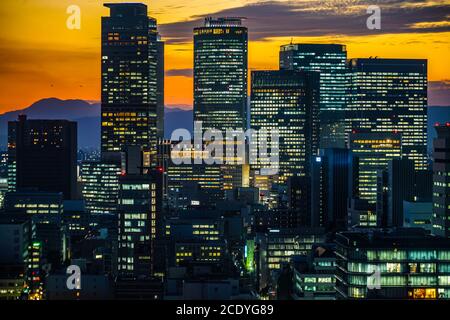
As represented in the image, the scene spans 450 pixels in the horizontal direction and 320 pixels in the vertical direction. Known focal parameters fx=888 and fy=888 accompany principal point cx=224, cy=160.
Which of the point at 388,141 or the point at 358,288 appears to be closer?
the point at 358,288

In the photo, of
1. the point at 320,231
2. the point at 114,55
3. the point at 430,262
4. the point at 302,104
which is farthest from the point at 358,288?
the point at 302,104

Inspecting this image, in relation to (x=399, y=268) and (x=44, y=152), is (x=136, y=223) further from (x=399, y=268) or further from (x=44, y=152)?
(x=44, y=152)

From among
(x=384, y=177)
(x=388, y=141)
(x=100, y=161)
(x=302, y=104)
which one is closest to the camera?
(x=384, y=177)

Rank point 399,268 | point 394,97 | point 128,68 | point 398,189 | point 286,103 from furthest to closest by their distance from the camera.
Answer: point 286,103, point 394,97, point 128,68, point 398,189, point 399,268

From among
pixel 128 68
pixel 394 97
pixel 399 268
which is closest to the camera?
pixel 399 268

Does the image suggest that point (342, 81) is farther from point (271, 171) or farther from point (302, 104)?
point (271, 171)

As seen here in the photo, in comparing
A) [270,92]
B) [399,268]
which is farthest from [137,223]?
A: [270,92]
